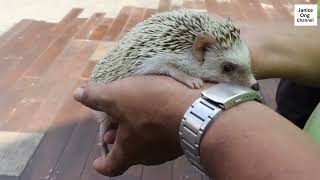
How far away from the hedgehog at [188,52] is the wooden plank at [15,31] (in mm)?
2231

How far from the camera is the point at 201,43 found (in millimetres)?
921

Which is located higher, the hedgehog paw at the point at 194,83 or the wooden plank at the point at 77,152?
the hedgehog paw at the point at 194,83

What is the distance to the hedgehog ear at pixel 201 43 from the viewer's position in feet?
2.99

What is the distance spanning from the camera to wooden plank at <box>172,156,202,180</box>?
5.84 ft

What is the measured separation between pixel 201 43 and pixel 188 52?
0.13 feet

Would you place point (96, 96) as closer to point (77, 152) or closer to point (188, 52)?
point (188, 52)

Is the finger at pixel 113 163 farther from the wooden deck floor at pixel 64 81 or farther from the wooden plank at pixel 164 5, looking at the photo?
the wooden plank at pixel 164 5

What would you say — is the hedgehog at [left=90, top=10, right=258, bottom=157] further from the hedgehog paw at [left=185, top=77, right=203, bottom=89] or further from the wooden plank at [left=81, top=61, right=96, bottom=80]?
the wooden plank at [left=81, top=61, right=96, bottom=80]

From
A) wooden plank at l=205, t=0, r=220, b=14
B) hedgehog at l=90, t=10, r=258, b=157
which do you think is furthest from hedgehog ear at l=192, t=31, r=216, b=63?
wooden plank at l=205, t=0, r=220, b=14

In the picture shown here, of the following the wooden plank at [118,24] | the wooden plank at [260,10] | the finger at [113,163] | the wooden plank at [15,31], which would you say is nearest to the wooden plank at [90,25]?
the wooden plank at [118,24]

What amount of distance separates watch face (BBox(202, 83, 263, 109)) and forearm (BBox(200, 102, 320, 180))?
1 centimetres

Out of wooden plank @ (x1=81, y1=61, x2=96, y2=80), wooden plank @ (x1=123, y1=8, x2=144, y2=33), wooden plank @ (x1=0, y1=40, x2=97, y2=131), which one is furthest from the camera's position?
wooden plank @ (x1=123, y1=8, x2=144, y2=33)

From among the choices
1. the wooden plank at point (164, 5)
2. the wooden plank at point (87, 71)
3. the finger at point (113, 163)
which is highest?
the finger at point (113, 163)

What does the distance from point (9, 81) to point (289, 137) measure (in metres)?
2.04
